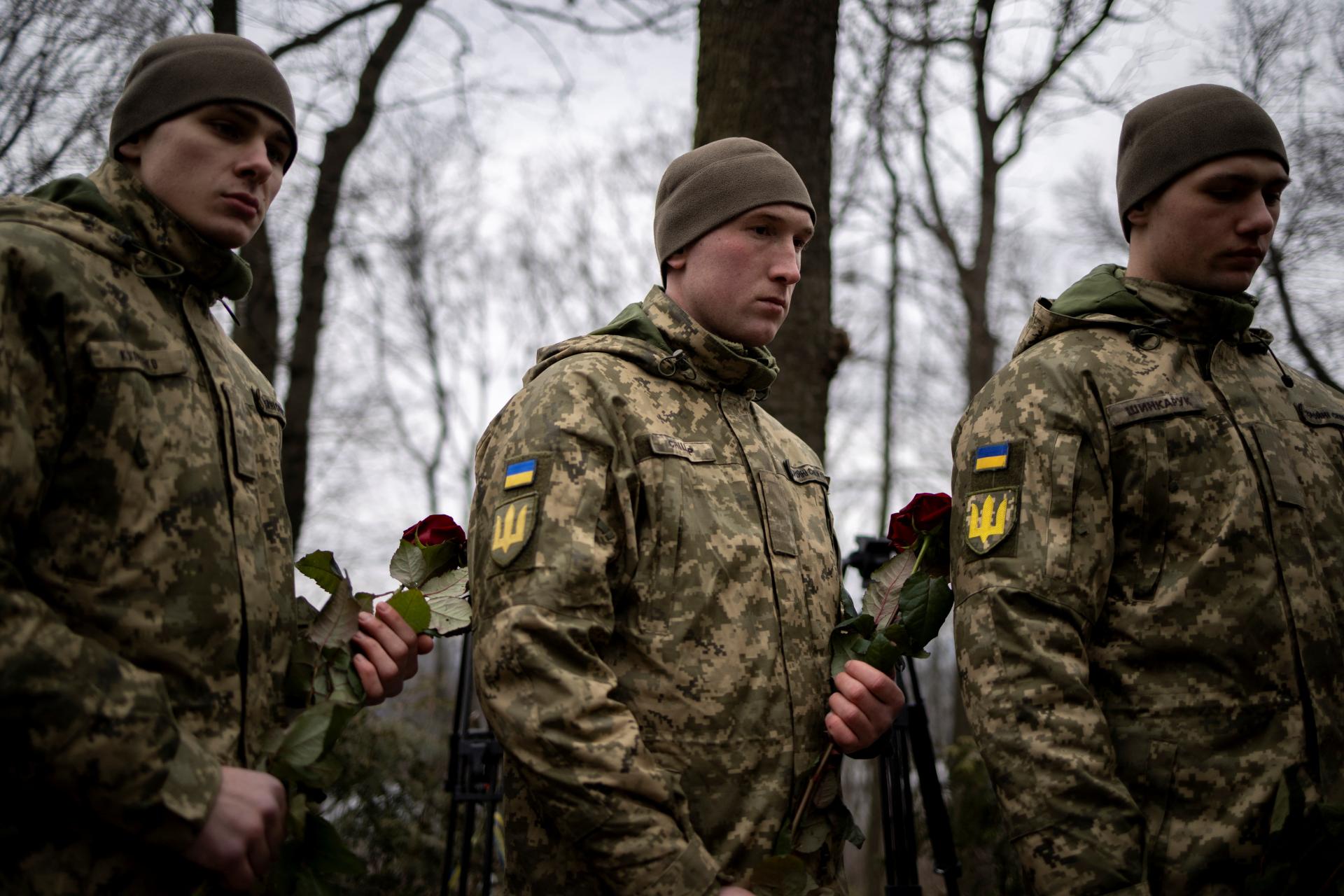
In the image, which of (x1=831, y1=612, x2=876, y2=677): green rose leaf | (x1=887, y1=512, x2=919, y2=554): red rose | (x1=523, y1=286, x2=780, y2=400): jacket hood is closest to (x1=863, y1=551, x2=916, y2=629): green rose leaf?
(x1=887, y1=512, x2=919, y2=554): red rose

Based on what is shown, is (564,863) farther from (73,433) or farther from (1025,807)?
(73,433)

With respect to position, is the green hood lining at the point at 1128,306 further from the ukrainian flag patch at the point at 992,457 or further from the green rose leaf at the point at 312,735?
the green rose leaf at the point at 312,735

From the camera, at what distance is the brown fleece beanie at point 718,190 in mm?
3137

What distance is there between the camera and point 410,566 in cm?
305

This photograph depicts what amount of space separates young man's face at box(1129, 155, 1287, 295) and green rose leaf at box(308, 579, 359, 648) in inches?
91.3

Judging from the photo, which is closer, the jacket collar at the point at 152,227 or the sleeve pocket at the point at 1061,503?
the jacket collar at the point at 152,227

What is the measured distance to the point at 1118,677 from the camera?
2.62 m

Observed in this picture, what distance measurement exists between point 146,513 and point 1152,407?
231 centimetres

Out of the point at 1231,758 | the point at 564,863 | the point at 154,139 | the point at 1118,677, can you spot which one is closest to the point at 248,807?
the point at 564,863

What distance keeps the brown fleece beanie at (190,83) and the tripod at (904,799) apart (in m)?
2.11

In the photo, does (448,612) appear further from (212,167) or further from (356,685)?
(212,167)

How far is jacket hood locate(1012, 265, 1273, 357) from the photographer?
2.94 metres

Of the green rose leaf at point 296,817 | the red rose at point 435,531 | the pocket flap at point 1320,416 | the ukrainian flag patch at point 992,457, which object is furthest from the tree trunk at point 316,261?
the pocket flap at point 1320,416

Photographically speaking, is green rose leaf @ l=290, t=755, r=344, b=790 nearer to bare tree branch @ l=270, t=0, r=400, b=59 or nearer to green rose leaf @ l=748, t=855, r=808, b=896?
green rose leaf @ l=748, t=855, r=808, b=896
